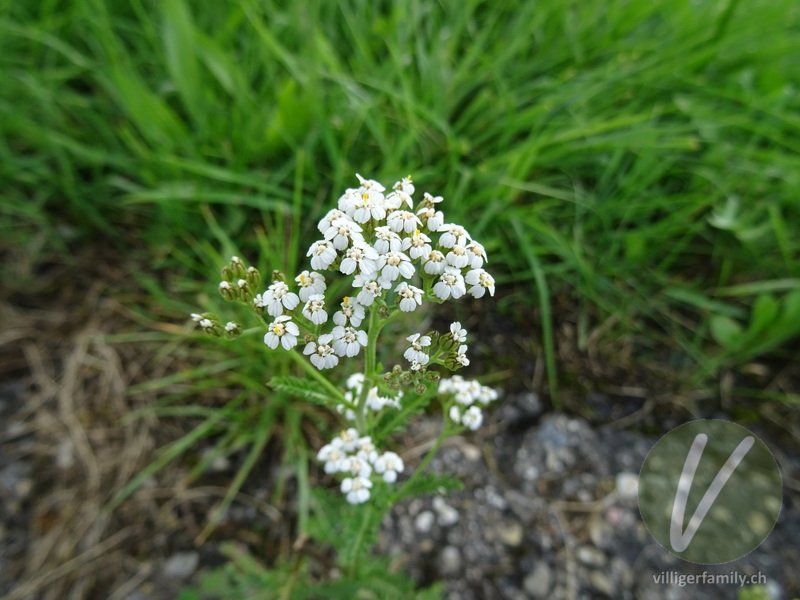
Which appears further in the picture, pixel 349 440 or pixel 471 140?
pixel 471 140

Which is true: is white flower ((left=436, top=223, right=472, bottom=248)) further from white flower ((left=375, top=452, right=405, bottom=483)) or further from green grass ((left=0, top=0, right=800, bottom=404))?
green grass ((left=0, top=0, right=800, bottom=404))

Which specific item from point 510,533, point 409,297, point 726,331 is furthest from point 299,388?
point 726,331

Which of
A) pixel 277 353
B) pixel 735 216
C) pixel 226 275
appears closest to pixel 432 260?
pixel 226 275

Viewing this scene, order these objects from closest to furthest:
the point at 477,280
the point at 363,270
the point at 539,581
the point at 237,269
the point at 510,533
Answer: the point at 363,270 → the point at 477,280 → the point at 237,269 → the point at 539,581 → the point at 510,533

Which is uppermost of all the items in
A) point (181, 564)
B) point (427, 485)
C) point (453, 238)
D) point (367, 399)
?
point (453, 238)

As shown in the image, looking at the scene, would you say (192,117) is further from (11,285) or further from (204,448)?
(204,448)
